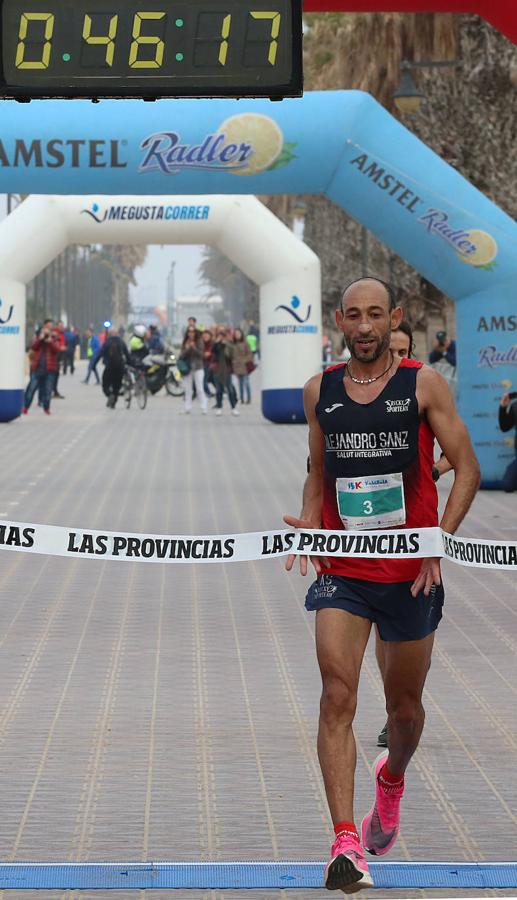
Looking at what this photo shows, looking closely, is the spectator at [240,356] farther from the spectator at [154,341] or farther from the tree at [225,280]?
the tree at [225,280]

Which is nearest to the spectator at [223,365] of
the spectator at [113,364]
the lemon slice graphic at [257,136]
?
the spectator at [113,364]

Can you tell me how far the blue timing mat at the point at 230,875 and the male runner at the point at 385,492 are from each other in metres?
0.20

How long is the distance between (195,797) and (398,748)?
1036mm

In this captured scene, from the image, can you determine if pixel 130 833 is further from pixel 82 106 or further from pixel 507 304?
pixel 507 304

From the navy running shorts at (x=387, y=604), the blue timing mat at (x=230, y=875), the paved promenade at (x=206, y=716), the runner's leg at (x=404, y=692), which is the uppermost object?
the navy running shorts at (x=387, y=604)

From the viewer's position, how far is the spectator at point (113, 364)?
1252 inches

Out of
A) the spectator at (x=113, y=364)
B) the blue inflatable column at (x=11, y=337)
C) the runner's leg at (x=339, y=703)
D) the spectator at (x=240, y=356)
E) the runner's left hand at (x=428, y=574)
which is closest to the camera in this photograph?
the runner's leg at (x=339, y=703)

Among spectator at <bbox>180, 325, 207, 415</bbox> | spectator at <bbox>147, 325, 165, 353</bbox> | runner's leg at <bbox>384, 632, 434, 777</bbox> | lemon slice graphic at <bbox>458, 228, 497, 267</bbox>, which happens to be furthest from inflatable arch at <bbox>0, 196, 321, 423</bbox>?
runner's leg at <bbox>384, 632, 434, 777</bbox>

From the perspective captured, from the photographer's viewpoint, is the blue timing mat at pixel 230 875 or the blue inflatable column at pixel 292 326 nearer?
the blue timing mat at pixel 230 875

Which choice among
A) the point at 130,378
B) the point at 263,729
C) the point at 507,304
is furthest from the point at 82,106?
the point at 130,378

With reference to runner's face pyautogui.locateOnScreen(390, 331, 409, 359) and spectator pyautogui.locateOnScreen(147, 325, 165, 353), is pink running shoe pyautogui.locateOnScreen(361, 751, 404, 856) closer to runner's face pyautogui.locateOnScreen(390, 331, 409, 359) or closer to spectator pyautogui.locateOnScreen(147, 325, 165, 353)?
runner's face pyautogui.locateOnScreen(390, 331, 409, 359)

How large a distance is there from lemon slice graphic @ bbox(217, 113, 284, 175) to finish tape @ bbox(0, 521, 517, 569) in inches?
372

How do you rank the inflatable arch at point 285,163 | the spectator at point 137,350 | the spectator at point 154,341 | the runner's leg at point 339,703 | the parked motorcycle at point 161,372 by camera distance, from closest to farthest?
the runner's leg at point 339,703 < the inflatable arch at point 285,163 < the spectator at point 137,350 < the parked motorcycle at point 161,372 < the spectator at point 154,341

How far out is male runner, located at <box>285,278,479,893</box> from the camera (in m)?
4.93
